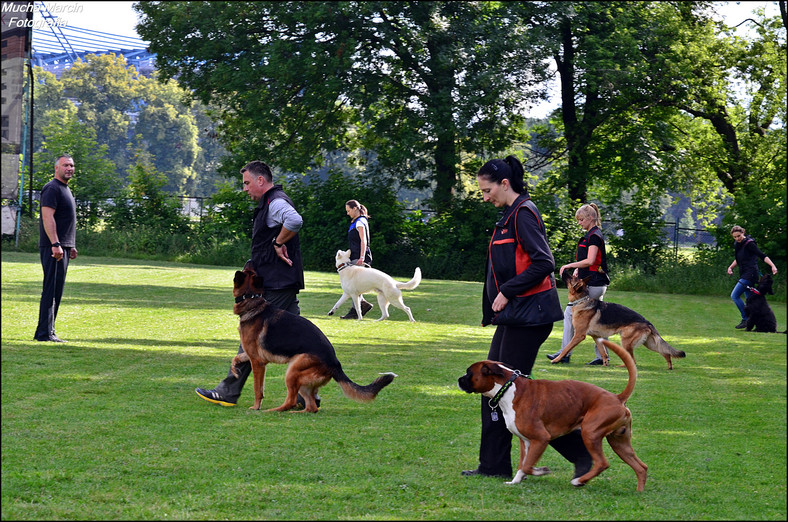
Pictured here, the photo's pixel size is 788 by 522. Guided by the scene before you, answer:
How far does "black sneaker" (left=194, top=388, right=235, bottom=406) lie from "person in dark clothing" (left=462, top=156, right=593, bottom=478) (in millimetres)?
2906

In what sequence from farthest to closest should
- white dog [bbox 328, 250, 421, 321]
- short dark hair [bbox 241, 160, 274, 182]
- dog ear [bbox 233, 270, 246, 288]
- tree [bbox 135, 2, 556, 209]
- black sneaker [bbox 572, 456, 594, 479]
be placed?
tree [bbox 135, 2, 556, 209] → white dog [bbox 328, 250, 421, 321] → short dark hair [bbox 241, 160, 274, 182] → dog ear [bbox 233, 270, 246, 288] → black sneaker [bbox 572, 456, 594, 479]

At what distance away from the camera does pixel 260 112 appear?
3231cm

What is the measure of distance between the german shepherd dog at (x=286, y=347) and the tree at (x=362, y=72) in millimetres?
23888

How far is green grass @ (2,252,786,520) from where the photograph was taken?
16.2 ft

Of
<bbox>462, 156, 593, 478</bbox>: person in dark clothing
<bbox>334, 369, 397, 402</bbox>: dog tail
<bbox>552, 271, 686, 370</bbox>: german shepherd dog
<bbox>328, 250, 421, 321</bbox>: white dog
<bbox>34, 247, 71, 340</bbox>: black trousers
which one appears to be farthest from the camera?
<bbox>328, 250, 421, 321</bbox>: white dog

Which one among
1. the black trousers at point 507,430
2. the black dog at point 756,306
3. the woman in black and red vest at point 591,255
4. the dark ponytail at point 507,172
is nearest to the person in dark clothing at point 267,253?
the dark ponytail at point 507,172

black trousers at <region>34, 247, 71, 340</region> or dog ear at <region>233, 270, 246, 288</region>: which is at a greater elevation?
dog ear at <region>233, 270, 246, 288</region>

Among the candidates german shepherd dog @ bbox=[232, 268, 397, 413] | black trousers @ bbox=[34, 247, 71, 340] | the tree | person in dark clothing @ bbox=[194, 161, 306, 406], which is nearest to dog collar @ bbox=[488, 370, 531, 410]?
german shepherd dog @ bbox=[232, 268, 397, 413]

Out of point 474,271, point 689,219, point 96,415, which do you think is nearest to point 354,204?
point 96,415

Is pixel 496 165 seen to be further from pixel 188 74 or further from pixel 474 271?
pixel 188 74

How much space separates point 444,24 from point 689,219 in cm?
1388

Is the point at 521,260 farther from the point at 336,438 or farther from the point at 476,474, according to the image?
the point at 336,438

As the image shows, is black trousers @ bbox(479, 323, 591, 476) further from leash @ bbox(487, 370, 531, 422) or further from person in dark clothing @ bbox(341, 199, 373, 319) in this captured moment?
person in dark clothing @ bbox(341, 199, 373, 319)

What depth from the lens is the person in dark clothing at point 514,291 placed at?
Result: 215 inches
